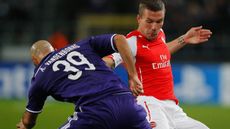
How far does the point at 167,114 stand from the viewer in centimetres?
733

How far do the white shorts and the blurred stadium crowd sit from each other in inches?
497

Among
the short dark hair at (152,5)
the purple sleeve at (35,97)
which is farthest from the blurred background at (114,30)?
the purple sleeve at (35,97)

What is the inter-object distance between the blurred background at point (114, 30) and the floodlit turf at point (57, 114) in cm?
19

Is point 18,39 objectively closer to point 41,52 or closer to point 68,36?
point 68,36

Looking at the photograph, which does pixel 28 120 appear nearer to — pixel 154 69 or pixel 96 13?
pixel 154 69

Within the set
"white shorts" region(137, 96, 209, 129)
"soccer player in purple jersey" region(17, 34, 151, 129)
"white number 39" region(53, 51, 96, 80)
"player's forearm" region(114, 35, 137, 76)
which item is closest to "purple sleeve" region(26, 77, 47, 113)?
Result: "soccer player in purple jersey" region(17, 34, 151, 129)

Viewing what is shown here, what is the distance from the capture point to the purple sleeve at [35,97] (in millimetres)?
6285

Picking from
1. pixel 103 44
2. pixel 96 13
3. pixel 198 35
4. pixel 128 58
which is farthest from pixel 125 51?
pixel 96 13

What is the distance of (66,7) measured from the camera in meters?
22.3

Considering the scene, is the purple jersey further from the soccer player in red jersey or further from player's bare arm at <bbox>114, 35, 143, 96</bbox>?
the soccer player in red jersey

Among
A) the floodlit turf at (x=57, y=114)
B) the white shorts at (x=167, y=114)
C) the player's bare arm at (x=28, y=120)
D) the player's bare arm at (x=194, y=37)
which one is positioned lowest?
the floodlit turf at (x=57, y=114)

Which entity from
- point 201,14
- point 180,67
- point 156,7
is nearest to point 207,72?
point 180,67

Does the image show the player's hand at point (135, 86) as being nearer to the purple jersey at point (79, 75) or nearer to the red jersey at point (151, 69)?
the purple jersey at point (79, 75)

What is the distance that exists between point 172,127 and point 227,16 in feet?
45.1
